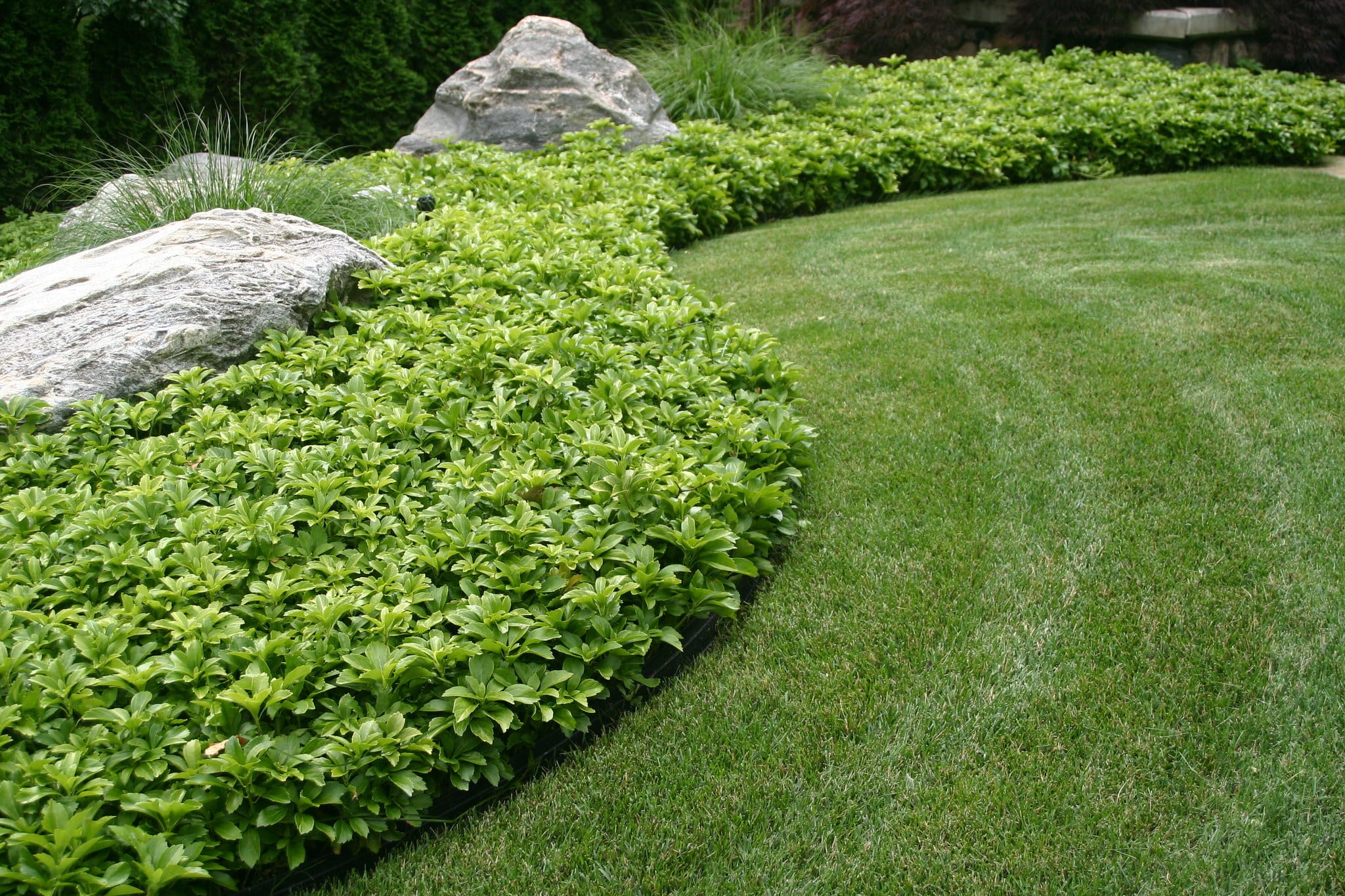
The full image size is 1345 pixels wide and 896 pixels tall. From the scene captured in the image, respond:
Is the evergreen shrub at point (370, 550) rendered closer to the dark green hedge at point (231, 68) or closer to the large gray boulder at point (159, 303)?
the large gray boulder at point (159, 303)

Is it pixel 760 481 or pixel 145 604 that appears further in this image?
pixel 760 481

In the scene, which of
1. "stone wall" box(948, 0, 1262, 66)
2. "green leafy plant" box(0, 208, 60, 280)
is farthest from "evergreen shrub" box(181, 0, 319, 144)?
"stone wall" box(948, 0, 1262, 66)

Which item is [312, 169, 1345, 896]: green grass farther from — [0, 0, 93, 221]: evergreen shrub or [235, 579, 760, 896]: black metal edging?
[0, 0, 93, 221]: evergreen shrub

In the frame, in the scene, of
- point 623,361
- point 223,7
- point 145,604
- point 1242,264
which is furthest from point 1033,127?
point 145,604

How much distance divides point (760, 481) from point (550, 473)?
650 millimetres

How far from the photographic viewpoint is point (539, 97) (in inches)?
310

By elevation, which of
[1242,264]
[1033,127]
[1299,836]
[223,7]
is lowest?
[1299,836]

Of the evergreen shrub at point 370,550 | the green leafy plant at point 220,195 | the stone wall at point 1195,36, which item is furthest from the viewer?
the stone wall at point 1195,36

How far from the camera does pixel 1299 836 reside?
6.60ft

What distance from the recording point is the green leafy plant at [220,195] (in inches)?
193

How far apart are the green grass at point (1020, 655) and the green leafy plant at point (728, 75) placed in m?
4.77

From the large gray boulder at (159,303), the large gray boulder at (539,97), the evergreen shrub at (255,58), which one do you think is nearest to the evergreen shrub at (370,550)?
the large gray boulder at (159,303)

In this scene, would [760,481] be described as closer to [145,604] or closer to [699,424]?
[699,424]

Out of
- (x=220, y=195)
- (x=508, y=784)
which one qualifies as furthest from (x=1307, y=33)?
(x=508, y=784)
